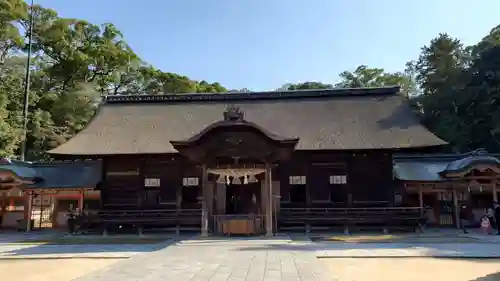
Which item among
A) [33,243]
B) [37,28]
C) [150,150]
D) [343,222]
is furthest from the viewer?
[37,28]

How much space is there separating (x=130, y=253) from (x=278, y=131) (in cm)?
957

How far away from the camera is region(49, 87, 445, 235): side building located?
14492 mm

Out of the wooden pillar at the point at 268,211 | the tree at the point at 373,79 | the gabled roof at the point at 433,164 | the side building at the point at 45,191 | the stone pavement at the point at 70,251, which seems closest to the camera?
the stone pavement at the point at 70,251

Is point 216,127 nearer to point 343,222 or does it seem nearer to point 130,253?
point 130,253

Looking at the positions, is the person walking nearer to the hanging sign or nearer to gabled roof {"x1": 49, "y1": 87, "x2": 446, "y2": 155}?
gabled roof {"x1": 49, "y1": 87, "x2": 446, "y2": 155}

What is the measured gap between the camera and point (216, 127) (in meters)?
14.2

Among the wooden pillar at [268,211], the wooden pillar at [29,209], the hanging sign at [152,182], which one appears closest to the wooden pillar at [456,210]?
the wooden pillar at [268,211]

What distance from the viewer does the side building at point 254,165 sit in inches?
571

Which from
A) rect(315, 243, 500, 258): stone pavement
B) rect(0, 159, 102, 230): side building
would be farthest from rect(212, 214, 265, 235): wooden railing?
rect(0, 159, 102, 230): side building

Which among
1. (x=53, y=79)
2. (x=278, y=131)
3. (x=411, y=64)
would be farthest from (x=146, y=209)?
(x=411, y=64)

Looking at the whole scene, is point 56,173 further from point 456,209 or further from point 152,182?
point 456,209

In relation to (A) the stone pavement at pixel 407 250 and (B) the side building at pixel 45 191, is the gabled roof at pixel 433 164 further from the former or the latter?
(B) the side building at pixel 45 191

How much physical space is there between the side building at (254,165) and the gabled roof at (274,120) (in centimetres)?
5

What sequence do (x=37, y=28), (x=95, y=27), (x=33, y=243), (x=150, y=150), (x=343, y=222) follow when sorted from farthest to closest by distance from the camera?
(x=95, y=27)
(x=37, y=28)
(x=150, y=150)
(x=343, y=222)
(x=33, y=243)
